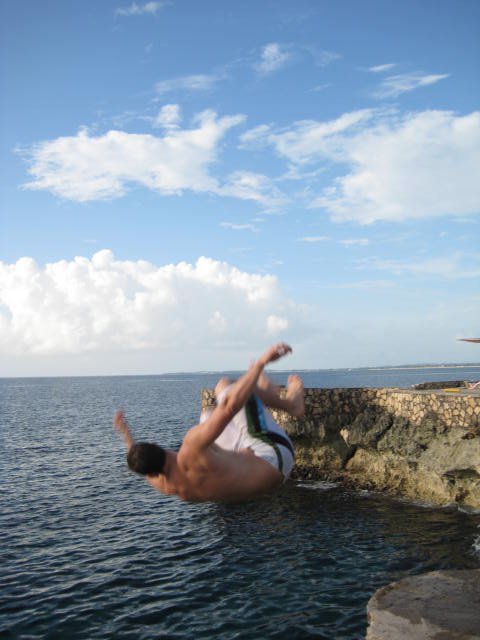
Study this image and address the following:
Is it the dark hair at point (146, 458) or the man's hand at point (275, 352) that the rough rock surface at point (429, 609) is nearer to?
the dark hair at point (146, 458)

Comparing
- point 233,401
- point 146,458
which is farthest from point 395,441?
point 233,401

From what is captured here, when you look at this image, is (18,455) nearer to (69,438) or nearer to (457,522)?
(69,438)

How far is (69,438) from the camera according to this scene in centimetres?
4716

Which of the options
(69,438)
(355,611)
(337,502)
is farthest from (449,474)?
(69,438)

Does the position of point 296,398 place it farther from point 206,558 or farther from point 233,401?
point 206,558

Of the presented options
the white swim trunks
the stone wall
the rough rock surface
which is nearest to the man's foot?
the white swim trunks

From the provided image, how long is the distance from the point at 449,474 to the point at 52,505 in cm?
1775

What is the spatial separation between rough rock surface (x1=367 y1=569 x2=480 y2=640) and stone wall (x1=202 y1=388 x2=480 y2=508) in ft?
36.5

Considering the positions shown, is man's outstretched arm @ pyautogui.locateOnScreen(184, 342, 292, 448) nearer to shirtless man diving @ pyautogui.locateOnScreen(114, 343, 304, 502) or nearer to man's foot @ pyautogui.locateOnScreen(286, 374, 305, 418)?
shirtless man diving @ pyautogui.locateOnScreen(114, 343, 304, 502)

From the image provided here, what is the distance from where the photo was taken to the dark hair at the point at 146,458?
4352 millimetres

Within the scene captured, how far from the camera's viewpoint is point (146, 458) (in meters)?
4.36

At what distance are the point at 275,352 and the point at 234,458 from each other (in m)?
1.17

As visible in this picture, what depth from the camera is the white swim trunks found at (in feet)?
14.5

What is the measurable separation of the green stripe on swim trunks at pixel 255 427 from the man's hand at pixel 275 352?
2.28ft
